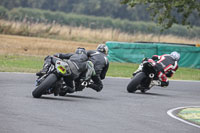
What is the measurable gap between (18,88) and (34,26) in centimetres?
2698

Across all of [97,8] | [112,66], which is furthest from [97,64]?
[97,8]

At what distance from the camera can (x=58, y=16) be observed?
6097 cm

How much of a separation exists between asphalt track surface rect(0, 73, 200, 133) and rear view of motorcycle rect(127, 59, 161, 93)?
0.79 ft

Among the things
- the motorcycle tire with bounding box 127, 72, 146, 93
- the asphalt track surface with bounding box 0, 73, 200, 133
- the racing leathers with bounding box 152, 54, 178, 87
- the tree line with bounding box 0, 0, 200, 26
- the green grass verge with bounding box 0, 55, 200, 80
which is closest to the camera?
the asphalt track surface with bounding box 0, 73, 200, 133

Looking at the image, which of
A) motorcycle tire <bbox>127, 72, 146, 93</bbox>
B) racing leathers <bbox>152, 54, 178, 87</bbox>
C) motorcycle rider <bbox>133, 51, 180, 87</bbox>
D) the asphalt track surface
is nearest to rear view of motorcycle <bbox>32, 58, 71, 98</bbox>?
the asphalt track surface

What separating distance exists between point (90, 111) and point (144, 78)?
531 cm

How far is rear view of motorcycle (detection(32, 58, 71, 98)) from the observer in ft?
41.0

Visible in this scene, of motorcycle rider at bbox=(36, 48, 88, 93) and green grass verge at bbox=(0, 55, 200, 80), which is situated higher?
motorcycle rider at bbox=(36, 48, 88, 93)

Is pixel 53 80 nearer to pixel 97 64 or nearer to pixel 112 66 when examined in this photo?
A: pixel 97 64

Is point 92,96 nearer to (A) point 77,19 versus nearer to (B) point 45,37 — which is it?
(B) point 45,37

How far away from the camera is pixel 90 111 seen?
11430 mm

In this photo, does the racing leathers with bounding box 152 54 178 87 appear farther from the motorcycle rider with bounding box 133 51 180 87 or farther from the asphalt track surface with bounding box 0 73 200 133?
the asphalt track surface with bounding box 0 73 200 133

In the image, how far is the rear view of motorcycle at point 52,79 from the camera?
1250 centimetres

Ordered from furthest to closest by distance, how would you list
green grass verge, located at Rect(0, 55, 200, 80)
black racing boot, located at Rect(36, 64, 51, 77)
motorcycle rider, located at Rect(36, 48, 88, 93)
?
green grass verge, located at Rect(0, 55, 200, 80), motorcycle rider, located at Rect(36, 48, 88, 93), black racing boot, located at Rect(36, 64, 51, 77)
